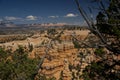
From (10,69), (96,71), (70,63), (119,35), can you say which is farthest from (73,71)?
(119,35)

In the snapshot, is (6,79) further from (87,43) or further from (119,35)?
(87,43)

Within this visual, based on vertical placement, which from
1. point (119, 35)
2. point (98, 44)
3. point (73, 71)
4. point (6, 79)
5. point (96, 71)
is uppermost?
point (98, 44)

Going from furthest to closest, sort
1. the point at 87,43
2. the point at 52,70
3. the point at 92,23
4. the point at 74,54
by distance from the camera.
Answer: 1. the point at 74,54
2. the point at 52,70
3. the point at 87,43
4. the point at 92,23

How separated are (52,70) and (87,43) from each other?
5579cm

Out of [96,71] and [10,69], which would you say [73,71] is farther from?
[96,71]

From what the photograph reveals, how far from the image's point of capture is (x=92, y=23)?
3635 millimetres

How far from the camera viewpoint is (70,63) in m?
63.7

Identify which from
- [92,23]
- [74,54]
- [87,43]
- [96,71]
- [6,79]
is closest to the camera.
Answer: [92,23]

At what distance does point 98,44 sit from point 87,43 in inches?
6.2

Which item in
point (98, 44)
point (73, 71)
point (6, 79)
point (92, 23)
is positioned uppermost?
point (92, 23)

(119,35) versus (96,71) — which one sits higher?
(119,35)

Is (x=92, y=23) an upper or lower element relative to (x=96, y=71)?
upper

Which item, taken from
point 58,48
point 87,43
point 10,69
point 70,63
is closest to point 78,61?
point 70,63

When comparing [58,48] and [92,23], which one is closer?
[92,23]
